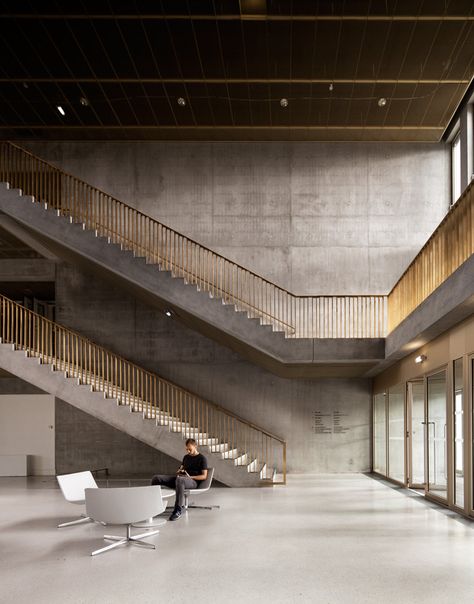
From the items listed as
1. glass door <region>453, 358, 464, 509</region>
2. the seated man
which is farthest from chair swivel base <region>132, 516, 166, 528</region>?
glass door <region>453, 358, 464, 509</region>

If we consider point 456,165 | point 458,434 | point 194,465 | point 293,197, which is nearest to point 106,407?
point 194,465

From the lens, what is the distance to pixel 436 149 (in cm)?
1844

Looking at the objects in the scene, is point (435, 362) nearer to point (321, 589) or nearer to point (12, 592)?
point (321, 589)

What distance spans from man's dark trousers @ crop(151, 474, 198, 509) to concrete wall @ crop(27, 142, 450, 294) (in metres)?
8.39

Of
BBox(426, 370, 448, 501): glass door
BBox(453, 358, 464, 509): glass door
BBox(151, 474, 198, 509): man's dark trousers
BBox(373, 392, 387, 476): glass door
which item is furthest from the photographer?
BBox(373, 392, 387, 476): glass door

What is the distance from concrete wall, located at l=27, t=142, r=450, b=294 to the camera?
60.5ft

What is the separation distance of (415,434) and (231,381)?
585cm

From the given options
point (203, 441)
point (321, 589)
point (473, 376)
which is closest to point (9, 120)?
point (203, 441)

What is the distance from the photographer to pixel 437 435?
12328 millimetres

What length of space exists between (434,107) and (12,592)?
14625 millimetres

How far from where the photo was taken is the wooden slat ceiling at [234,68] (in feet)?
43.6

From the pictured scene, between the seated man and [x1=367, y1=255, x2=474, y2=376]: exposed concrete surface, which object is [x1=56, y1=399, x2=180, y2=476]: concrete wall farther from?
[x1=367, y1=255, x2=474, y2=376]: exposed concrete surface

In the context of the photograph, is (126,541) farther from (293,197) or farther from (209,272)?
(293,197)

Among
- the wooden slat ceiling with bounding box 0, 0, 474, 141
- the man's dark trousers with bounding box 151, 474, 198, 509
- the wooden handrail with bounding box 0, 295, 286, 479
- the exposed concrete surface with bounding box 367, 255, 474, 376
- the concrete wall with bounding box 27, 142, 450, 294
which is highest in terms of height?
the wooden slat ceiling with bounding box 0, 0, 474, 141
